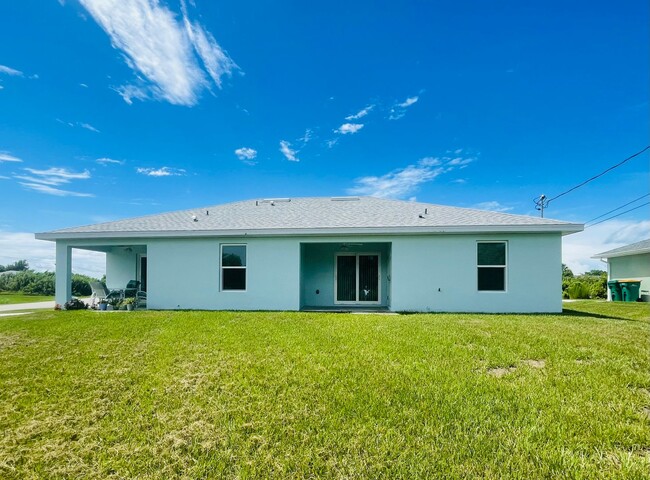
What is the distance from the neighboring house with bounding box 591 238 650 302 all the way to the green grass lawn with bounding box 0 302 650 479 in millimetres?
15382

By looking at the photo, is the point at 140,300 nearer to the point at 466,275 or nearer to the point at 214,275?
the point at 214,275

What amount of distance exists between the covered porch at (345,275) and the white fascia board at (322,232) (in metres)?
2.16

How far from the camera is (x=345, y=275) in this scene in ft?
43.8

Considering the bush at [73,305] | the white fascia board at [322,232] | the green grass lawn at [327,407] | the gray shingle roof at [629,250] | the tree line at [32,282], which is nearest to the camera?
the green grass lawn at [327,407]

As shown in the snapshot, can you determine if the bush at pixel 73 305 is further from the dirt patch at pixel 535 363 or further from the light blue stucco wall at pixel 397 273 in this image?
the dirt patch at pixel 535 363

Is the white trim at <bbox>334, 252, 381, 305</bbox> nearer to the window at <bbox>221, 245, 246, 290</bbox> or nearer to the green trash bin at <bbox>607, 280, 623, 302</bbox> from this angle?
the window at <bbox>221, 245, 246, 290</bbox>

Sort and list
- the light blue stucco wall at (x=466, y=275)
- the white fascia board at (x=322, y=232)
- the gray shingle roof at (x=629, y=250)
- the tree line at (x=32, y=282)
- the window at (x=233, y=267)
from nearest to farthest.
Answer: the white fascia board at (x=322, y=232) → the light blue stucco wall at (x=466, y=275) → the window at (x=233, y=267) → the gray shingle roof at (x=629, y=250) → the tree line at (x=32, y=282)

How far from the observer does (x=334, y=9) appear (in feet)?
36.1

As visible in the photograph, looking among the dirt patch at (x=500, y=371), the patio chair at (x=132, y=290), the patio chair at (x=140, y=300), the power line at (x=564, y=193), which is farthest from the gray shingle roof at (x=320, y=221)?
the power line at (x=564, y=193)

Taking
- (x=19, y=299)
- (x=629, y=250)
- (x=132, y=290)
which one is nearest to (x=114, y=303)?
(x=132, y=290)

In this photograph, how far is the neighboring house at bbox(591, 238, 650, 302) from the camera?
17.3 meters

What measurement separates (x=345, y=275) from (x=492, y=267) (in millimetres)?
5553

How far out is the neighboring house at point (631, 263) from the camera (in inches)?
683

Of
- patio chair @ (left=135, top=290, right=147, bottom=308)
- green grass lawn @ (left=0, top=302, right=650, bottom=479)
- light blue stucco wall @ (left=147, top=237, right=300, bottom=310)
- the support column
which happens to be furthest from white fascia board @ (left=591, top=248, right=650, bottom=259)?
the support column
